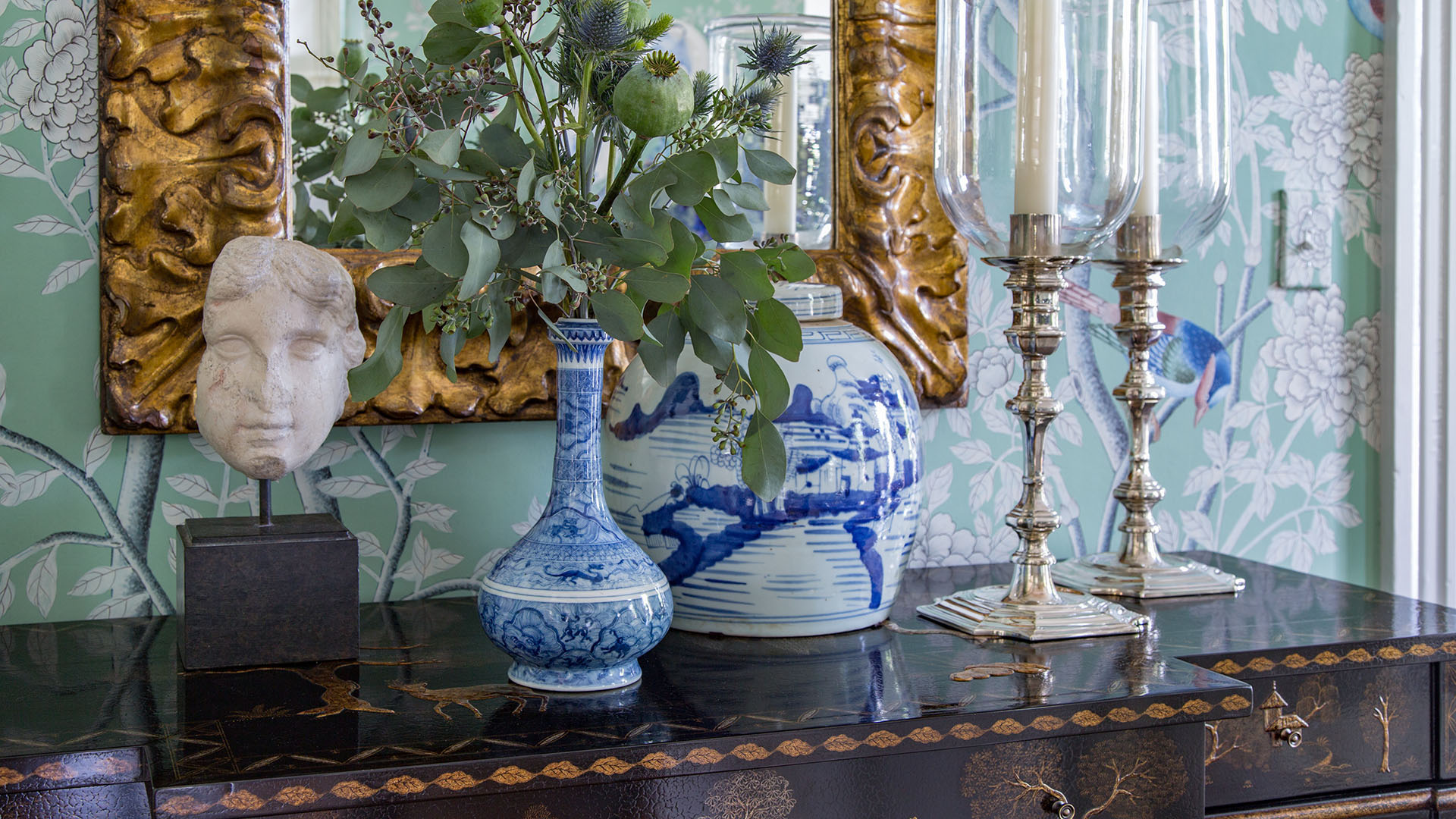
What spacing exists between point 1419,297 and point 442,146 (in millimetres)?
1128

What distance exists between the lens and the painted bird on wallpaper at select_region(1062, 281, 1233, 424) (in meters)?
1.24

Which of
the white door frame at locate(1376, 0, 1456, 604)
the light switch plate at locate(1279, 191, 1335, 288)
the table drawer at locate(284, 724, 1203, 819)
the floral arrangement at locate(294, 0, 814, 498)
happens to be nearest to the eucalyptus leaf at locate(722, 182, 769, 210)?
the floral arrangement at locate(294, 0, 814, 498)

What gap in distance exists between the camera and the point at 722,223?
0.73 metres

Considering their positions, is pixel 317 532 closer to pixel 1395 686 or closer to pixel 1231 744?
pixel 1231 744

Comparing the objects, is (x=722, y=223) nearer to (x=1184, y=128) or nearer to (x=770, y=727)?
(x=770, y=727)

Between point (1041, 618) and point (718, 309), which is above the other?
point (718, 309)

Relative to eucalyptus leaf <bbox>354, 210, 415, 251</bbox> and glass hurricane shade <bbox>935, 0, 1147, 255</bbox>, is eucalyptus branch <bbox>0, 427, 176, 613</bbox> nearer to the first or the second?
eucalyptus leaf <bbox>354, 210, 415, 251</bbox>

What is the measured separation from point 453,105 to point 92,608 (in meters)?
0.51

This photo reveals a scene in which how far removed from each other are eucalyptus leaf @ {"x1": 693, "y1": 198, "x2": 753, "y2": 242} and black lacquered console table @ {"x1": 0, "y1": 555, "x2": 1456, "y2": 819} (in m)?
0.28

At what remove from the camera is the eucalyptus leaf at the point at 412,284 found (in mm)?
671

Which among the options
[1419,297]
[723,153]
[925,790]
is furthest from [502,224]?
[1419,297]

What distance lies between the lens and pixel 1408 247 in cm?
128

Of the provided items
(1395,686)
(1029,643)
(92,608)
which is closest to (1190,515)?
(1395,686)

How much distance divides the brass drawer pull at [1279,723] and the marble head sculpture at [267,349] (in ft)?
2.28
